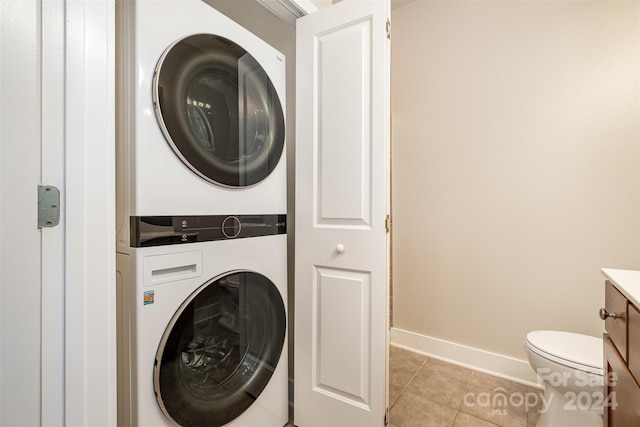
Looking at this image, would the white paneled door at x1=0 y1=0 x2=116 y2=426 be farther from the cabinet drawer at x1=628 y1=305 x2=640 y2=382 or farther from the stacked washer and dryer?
the cabinet drawer at x1=628 y1=305 x2=640 y2=382

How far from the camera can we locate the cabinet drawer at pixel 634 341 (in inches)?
23.4

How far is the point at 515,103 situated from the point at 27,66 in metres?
2.19

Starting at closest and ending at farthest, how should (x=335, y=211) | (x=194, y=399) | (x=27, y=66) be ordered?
(x=27, y=66) → (x=194, y=399) → (x=335, y=211)

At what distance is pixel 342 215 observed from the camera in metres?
1.23

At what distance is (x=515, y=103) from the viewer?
1.71m

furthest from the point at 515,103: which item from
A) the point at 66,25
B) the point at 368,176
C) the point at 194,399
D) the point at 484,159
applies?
the point at 194,399

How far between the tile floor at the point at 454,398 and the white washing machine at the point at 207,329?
0.69 m

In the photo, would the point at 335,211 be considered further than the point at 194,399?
Yes

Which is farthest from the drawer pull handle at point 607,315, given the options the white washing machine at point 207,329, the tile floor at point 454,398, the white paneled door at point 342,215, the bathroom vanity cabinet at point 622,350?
the white washing machine at point 207,329

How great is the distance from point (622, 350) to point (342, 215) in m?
0.92

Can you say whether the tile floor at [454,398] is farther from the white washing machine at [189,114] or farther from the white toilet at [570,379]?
the white washing machine at [189,114]

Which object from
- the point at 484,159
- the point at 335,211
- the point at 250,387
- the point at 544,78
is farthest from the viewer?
the point at 484,159

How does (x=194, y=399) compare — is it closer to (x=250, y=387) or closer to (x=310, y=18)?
(x=250, y=387)

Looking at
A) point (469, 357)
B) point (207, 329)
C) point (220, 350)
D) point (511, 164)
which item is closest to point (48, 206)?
point (207, 329)
